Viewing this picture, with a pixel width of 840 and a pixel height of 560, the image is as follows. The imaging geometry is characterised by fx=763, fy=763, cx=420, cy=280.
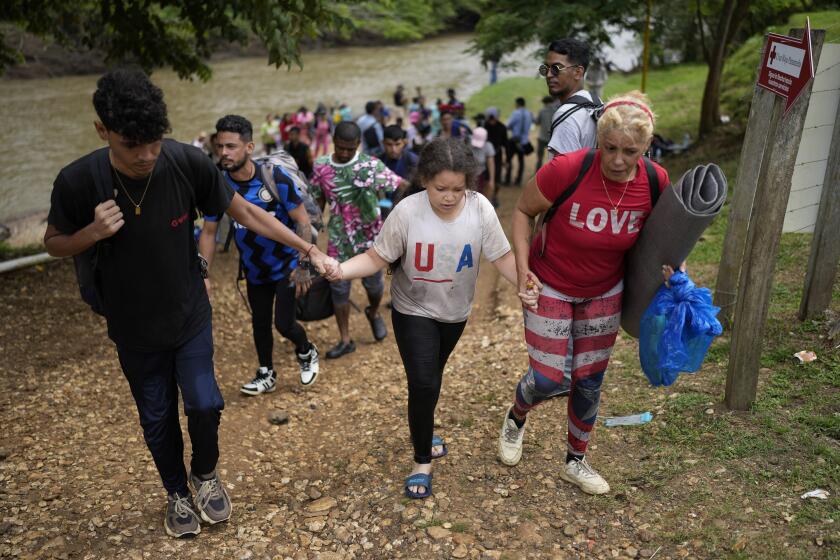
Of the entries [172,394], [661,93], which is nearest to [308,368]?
[172,394]

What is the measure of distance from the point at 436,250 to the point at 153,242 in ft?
4.09

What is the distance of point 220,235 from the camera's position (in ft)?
33.4

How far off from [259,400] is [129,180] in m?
2.93

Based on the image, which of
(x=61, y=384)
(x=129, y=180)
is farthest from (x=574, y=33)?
(x=129, y=180)

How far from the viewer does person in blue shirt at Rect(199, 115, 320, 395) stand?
488cm

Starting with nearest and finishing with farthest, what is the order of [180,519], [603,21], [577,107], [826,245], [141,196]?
[141,196] < [180,519] < [577,107] < [826,245] < [603,21]

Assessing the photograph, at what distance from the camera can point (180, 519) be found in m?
3.70

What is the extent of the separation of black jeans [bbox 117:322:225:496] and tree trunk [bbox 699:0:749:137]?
11145 millimetres

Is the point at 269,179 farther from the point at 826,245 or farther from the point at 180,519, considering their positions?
the point at 826,245

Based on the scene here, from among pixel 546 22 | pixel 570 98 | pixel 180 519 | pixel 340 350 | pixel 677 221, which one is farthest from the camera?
pixel 546 22

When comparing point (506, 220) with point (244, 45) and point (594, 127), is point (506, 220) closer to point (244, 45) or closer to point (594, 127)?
point (244, 45)

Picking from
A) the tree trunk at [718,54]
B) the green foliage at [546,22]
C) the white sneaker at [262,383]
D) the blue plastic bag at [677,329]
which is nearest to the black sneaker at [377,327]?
the white sneaker at [262,383]

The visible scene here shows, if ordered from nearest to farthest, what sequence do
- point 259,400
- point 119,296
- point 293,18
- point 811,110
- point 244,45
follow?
point 119,296, point 811,110, point 259,400, point 293,18, point 244,45

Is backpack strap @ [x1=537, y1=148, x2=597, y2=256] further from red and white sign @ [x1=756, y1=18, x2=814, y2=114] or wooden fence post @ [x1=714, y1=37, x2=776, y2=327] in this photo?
wooden fence post @ [x1=714, y1=37, x2=776, y2=327]
